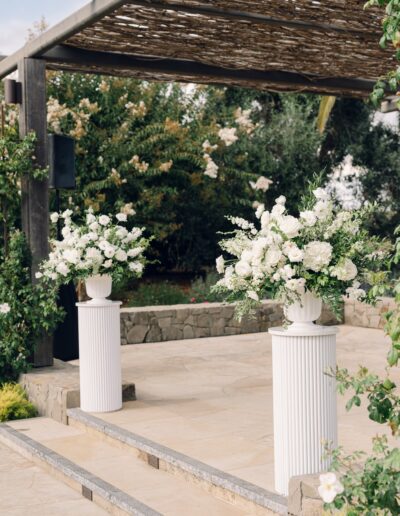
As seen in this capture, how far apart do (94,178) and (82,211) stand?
1.93ft

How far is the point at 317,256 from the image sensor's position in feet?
13.6

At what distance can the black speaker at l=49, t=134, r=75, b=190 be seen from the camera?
7719 millimetres

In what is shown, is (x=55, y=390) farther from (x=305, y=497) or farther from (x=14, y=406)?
(x=305, y=497)

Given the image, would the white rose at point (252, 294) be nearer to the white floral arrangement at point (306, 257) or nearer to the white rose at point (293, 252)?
the white floral arrangement at point (306, 257)

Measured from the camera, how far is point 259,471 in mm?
4809

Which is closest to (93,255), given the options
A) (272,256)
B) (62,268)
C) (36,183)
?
(62,268)

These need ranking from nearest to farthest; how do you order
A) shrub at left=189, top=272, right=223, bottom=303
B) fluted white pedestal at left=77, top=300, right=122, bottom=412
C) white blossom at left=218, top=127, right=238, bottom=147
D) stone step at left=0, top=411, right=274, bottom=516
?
stone step at left=0, top=411, right=274, bottom=516 → fluted white pedestal at left=77, top=300, right=122, bottom=412 → shrub at left=189, top=272, right=223, bottom=303 → white blossom at left=218, top=127, right=238, bottom=147

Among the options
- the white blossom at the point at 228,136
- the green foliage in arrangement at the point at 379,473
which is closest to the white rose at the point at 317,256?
the green foliage in arrangement at the point at 379,473

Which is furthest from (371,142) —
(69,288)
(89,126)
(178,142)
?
(69,288)

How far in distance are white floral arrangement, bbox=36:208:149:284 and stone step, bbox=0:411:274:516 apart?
1239 mm

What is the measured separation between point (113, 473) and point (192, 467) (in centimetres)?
62

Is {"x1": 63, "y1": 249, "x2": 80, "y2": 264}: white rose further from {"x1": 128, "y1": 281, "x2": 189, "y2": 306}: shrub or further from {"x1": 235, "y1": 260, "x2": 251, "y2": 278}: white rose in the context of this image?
{"x1": 128, "y1": 281, "x2": 189, "y2": 306}: shrub

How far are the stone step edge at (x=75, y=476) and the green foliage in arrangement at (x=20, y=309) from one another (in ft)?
3.02

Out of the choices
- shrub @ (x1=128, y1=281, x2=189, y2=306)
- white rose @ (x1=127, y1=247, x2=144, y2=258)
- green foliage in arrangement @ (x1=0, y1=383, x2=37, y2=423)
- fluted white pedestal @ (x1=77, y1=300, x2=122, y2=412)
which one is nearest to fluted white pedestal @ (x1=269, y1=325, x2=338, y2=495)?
fluted white pedestal @ (x1=77, y1=300, x2=122, y2=412)
